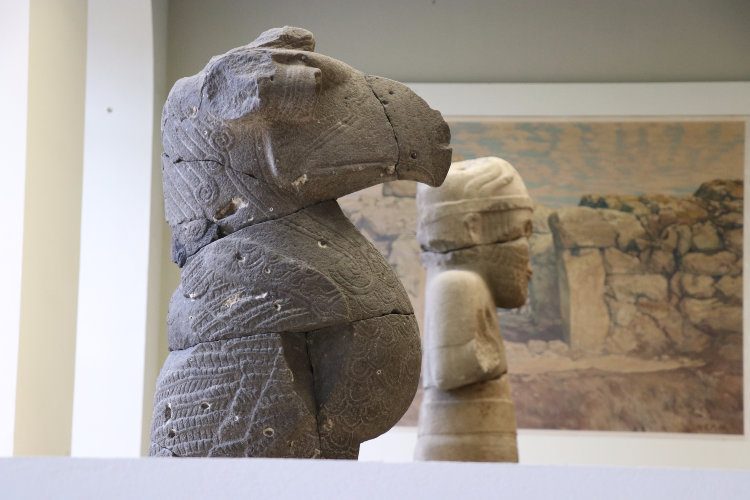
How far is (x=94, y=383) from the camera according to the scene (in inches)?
331

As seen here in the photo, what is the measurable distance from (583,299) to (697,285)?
0.90 meters

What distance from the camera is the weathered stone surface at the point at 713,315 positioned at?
374 inches

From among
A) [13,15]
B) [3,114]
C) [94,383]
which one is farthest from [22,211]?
[94,383]

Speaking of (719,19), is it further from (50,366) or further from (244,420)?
(244,420)

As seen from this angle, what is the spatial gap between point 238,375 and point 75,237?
264 cm

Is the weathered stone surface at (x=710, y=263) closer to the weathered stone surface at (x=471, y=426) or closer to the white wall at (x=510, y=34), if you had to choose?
the white wall at (x=510, y=34)

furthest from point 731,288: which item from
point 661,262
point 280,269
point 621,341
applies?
point 280,269

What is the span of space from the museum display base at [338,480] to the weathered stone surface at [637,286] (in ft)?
24.9

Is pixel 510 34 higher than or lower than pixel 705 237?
higher

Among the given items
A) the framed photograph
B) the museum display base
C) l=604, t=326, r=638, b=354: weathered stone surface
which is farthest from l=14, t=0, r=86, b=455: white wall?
l=604, t=326, r=638, b=354: weathered stone surface

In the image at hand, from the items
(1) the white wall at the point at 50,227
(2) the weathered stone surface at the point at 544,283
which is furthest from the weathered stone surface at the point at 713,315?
(1) the white wall at the point at 50,227

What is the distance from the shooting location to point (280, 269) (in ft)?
12.1

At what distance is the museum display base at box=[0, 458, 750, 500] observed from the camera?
86.8 inches

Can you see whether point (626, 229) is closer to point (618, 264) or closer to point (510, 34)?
point (618, 264)
